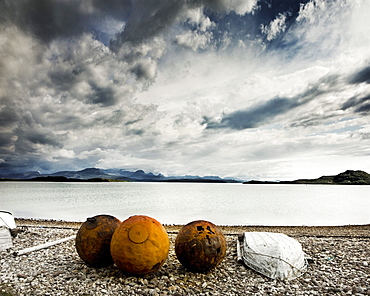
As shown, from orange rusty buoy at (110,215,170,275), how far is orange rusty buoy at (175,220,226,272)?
0.54 metres

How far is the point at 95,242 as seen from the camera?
21.6 ft

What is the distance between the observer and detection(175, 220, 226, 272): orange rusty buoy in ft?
20.3

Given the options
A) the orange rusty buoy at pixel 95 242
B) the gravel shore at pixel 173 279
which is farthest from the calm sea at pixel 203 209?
the orange rusty buoy at pixel 95 242

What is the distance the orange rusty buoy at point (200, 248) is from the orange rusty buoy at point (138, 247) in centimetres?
54

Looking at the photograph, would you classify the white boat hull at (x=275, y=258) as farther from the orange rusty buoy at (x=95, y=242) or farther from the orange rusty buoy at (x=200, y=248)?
the orange rusty buoy at (x=95, y=242)

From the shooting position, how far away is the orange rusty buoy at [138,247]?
5.78 metres

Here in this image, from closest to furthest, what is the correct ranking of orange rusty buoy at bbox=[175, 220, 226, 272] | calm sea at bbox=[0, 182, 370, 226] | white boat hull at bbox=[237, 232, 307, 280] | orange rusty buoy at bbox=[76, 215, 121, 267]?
orange rusty buoy at bbox=[175, 220, 226, 272]
white boat hull at bbox=[237, 232, 307, 280]
orange rusty buoy at bbox=[76, 215, 121, 267]
calm sea at bbox=[0, 182, 370, 226]

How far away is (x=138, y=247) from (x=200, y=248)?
4.97ft

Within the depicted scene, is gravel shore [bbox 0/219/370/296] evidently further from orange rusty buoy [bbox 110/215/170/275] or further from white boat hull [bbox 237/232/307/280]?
orange rusty buoy [bbox 110/215/170/275]

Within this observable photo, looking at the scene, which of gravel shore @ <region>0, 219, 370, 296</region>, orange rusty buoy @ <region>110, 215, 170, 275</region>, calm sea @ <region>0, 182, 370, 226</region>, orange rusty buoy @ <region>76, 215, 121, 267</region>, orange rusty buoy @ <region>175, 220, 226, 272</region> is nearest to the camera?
gravel shore @ <region>0, 219, 370, 296</region>

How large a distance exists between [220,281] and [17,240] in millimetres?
8891

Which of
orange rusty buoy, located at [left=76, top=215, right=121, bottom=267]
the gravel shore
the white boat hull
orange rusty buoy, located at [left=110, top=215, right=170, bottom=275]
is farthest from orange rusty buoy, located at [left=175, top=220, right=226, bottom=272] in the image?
orange rusty buoy, located at [left=76, top=215, right=121, bottom=267]

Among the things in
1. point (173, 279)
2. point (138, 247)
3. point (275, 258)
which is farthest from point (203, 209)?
point (138, 247)

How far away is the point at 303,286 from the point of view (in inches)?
232
